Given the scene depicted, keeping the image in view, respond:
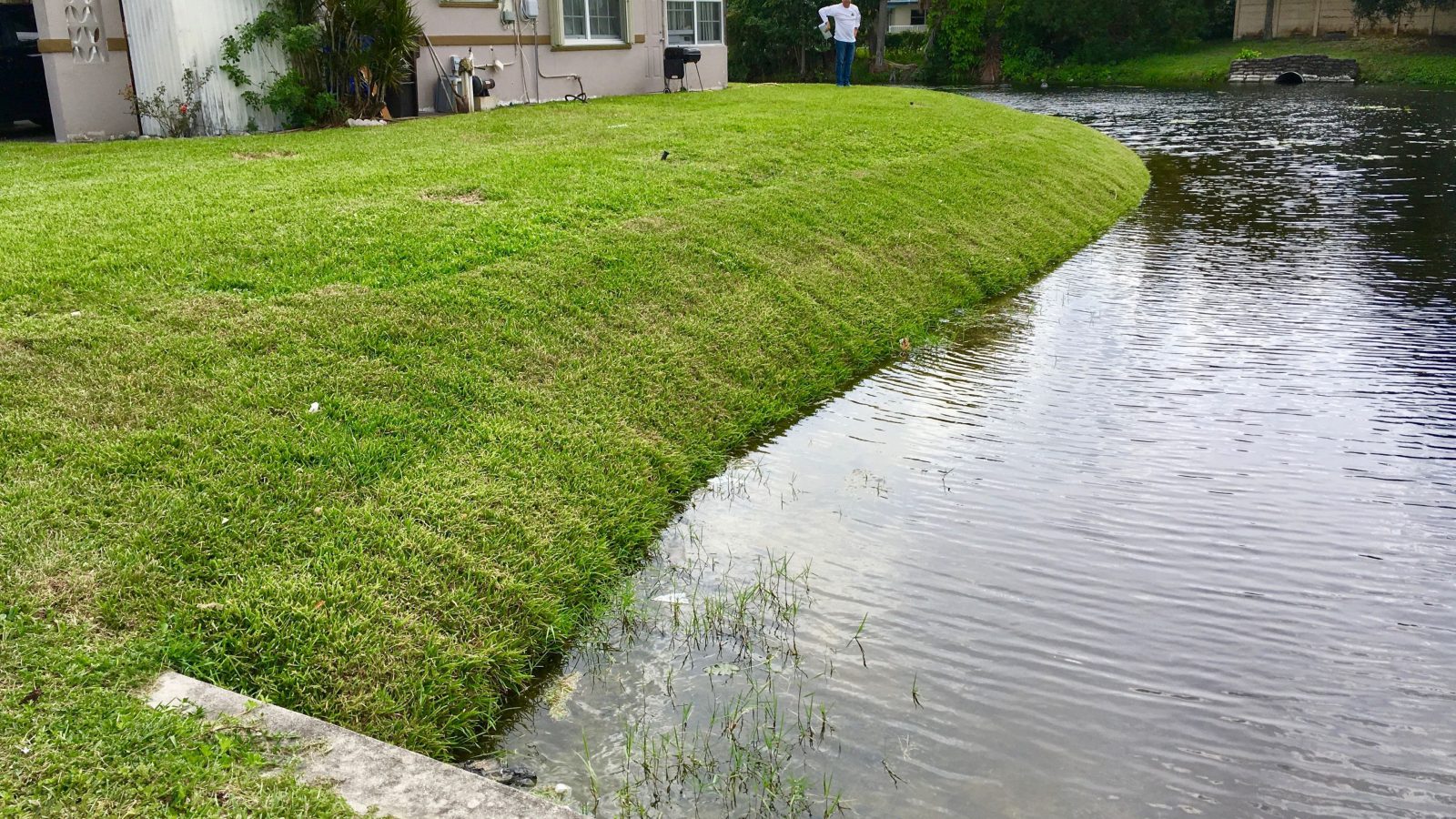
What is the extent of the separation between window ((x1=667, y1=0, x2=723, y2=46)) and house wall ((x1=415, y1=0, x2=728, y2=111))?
0.34 meters

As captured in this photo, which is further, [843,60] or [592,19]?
[843,60]

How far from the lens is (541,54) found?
62.3 feet

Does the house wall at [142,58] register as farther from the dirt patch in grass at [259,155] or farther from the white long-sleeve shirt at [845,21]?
the white long-sleeve shirt at [845,21]

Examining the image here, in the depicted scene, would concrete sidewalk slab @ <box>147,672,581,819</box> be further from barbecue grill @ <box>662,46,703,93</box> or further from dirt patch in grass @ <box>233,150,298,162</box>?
barbecue grill @ <box>662,46,703,93</box>

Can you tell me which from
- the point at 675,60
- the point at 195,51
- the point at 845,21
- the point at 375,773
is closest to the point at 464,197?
the point at 195,51

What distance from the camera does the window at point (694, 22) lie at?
75.2 feet

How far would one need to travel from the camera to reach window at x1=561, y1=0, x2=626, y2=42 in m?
19.5

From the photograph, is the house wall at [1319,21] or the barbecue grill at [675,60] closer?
the barbecue grill at [675,60]

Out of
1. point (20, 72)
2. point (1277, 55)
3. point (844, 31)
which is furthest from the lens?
point (1277, 55)

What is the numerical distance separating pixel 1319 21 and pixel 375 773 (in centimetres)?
5480

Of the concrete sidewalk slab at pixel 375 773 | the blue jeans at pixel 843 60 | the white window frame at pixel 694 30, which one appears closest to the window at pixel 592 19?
the white window frame at pixel 694 30

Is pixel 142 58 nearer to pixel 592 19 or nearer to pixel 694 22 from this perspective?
pixel 592 19

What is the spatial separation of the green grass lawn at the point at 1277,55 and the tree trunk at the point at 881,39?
6.14 metres

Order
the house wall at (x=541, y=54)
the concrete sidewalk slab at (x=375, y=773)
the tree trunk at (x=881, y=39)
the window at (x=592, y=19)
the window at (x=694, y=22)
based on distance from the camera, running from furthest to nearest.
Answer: the tree trunk at (x=881, y=39), the window at (x=694, y=22), the window at (x=592, y=19), the house wall at (x=541, y=54), the concrete sidewalk slab at (x=375, y=773)
